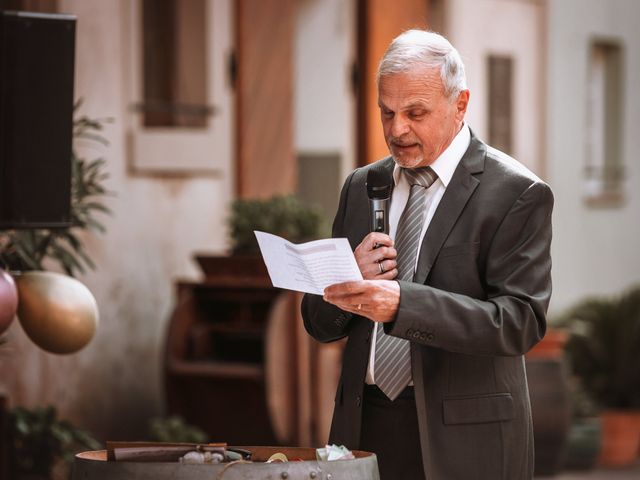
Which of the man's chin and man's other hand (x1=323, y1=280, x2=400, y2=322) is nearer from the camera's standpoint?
man's other hand (x1=323, y1=280, x2=400, y2=322)

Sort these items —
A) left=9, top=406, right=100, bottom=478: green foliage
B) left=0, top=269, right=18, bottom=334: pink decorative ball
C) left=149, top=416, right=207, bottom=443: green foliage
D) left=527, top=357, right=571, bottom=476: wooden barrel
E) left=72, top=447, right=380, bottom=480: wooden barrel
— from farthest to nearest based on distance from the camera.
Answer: left=527, top=357, right=571, bottom=476: wooden barrel
left=149, top=416, right=207, bottom=443: green foliage
left=9, top=406, right=100, bottom=478: green foliage
left=0, top=269, right=18, bottom=334: pink decorative ball
left=72, top=447, right=380, bottom=480: wooden barrel

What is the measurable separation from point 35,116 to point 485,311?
6.05 feet

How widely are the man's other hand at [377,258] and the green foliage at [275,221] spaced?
4018 mm

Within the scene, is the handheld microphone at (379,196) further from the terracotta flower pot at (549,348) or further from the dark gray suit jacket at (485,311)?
the terracotta flower pot at (549,348)

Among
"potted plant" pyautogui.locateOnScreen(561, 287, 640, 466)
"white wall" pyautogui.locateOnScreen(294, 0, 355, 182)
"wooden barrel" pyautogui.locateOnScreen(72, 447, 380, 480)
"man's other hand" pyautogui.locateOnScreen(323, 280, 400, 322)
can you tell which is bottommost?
"potted plant" pyautogui.locateOnScreen(561, 287, 640, 466)

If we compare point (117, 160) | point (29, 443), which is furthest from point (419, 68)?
point (117, 160)

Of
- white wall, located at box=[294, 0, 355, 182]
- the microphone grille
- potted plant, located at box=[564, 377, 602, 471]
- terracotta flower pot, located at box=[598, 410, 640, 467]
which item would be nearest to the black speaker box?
the microphone grille

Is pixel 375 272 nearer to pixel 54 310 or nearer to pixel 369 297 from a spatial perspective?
pixel 369 297

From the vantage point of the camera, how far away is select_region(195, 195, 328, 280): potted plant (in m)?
6.91

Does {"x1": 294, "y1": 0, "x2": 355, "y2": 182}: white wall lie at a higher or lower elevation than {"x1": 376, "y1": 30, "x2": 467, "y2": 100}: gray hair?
higher

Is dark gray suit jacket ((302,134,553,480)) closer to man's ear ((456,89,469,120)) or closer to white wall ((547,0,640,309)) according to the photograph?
man's ear ((456,89,469,120))

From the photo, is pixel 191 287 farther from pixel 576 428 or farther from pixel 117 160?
pixel 576 428

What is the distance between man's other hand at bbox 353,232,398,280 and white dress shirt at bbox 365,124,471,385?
13cm

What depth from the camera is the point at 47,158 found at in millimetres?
4137
